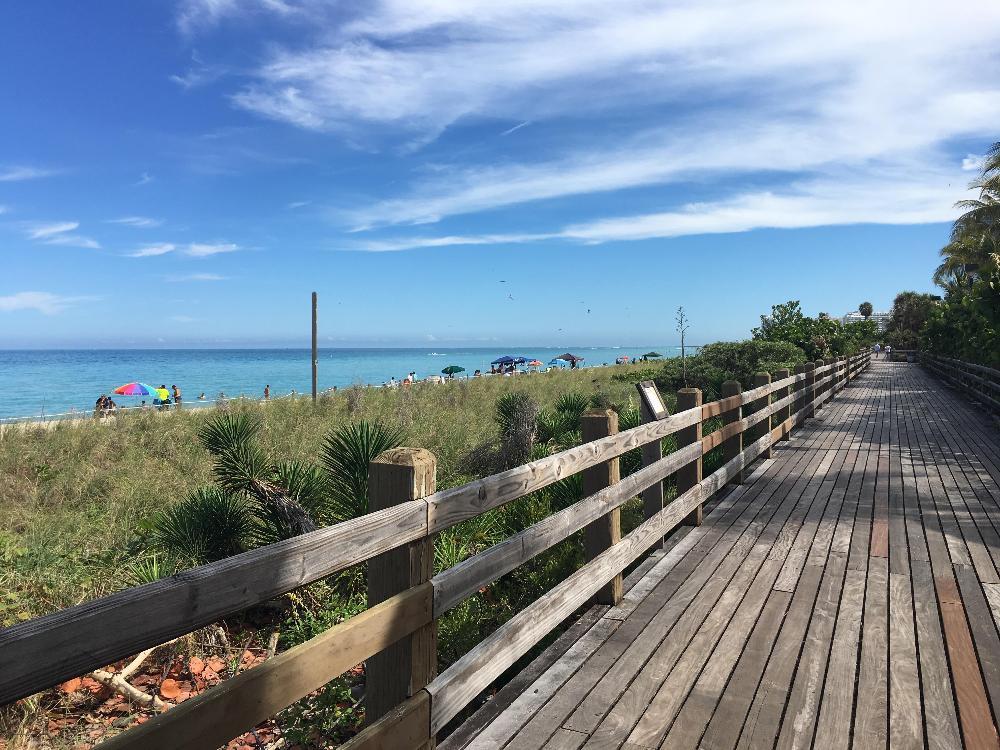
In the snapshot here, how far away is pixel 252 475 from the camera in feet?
20.6

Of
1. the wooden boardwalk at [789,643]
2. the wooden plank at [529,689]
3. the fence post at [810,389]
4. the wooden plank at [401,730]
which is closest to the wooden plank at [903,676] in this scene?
the wooden boardwalk at [789,643]

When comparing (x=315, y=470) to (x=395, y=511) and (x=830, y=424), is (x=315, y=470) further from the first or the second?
(x=830, y=424)

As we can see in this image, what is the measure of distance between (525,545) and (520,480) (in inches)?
13.2

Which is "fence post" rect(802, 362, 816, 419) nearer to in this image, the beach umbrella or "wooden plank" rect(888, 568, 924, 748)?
"wooden plank" rect(888, 568, 924, 748)

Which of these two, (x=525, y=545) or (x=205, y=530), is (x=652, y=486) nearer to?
(x=525, y=545)

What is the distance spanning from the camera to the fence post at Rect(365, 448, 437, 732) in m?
2.44

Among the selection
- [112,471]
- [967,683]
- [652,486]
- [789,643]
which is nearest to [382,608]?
[789,643]

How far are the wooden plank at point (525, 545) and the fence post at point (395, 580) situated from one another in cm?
16

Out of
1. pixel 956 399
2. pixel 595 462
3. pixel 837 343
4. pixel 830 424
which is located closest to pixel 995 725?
pixel 595 462

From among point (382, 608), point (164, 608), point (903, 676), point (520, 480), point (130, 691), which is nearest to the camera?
point (164, 608)

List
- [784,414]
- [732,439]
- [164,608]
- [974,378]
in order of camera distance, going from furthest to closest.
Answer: [974,378] < [784,414] < [732,439] < [164,608]

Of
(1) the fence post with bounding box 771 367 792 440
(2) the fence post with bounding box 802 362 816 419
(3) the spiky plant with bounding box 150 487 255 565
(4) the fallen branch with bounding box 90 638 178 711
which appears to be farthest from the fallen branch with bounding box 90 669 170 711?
(2) the fence post with bounding box 802 362 816 419

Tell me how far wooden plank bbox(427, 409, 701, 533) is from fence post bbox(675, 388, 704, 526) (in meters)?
1.13

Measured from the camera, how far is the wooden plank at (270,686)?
1530 mm
